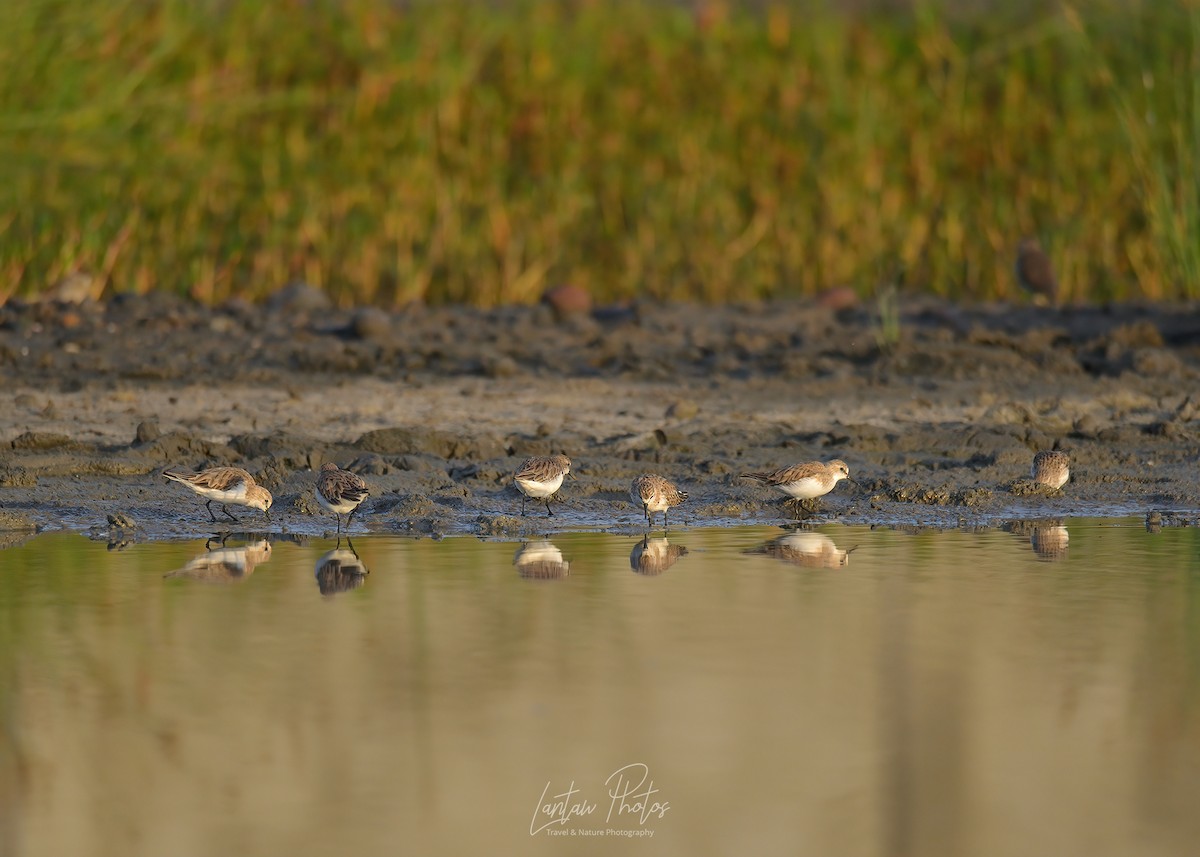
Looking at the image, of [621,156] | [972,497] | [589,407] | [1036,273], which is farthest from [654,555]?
[621,156]

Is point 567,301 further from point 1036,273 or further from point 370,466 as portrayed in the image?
point 370,466

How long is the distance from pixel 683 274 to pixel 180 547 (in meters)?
7.42

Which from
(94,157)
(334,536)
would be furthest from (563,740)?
(94,157)

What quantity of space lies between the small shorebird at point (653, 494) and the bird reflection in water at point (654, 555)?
0.15 metres

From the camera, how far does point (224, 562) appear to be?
20.6ft

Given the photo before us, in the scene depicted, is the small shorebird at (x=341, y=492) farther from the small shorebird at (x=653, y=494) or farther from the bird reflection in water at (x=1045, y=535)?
the bird reflection in water at (x=1045, y=535)

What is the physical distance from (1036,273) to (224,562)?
7410 millimetres

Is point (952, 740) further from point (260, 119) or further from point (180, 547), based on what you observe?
point (260, 119)

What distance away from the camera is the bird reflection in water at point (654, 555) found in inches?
243

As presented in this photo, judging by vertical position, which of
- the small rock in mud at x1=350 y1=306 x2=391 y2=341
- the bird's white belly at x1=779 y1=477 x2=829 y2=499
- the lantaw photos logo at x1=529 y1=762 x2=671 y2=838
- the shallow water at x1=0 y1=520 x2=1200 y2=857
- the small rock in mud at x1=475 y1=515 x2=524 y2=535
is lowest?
the lantaw photos logo at x1=529 y1=762 x2=671 y2=838

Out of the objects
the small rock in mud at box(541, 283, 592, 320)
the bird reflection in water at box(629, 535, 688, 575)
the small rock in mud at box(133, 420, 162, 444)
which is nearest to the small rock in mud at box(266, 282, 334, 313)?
the small rock in mud at box(541, 283, 592, 320)

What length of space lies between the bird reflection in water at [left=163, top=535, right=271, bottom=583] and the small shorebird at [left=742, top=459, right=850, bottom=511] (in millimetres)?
1909

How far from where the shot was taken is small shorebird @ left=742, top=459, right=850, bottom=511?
716 cm

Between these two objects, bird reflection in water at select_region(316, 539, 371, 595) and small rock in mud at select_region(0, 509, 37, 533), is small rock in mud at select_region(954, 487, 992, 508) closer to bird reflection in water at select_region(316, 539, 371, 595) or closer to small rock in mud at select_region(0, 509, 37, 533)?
bird reflection in water at select_region(316, 539, 371, 595)
